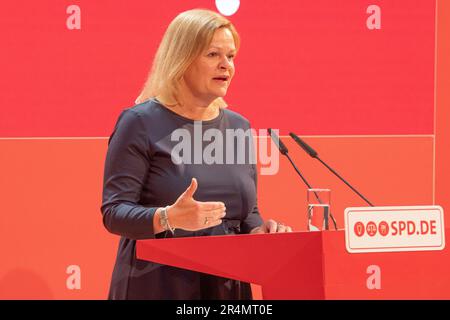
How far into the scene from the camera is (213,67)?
2109 millimetres

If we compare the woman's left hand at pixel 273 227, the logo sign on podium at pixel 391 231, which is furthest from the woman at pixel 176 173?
the logo sign on podium at pixel 391 231

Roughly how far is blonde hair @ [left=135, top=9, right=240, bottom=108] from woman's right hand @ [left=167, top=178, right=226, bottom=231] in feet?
1.63

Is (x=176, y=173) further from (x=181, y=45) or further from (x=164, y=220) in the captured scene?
(x=181, y=45)

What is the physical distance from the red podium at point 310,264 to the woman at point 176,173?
16 cm

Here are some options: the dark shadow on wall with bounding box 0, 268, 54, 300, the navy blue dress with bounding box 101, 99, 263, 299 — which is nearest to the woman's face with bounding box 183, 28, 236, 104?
the navy blue dress with bounding box 101, 99, 263, 299

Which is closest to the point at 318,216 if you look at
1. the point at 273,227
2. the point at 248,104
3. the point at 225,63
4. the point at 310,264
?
the point at 273,227

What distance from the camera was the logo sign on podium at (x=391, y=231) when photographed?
1.43 metres

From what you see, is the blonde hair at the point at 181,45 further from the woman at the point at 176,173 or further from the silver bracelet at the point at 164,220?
the silver bracelet at the point at 164,220

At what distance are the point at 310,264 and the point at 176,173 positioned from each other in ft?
1.98

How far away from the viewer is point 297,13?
3168mm

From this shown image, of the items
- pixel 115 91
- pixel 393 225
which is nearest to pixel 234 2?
pixel 115 91

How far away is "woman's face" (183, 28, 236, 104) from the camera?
210 cm

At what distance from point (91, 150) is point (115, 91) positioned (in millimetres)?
275
